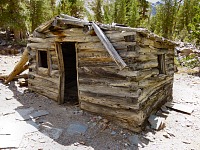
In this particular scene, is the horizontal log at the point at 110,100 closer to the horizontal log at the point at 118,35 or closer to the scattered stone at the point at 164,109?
the horizontal log at the point at 118,35

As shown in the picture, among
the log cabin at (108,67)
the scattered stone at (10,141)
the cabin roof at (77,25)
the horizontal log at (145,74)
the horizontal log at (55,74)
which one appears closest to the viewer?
the scattered stone at (10,141)

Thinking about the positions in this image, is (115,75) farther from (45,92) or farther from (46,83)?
(45,92)

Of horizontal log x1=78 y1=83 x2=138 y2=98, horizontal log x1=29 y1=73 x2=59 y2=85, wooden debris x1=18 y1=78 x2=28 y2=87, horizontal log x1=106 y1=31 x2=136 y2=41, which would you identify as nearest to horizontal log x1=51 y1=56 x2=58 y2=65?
horizontal log x1=29 y1=73 x2=59 y2=85

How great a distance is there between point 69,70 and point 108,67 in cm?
455

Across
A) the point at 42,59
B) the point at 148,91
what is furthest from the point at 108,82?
the point at 42,59

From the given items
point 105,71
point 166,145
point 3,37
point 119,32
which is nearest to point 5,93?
point 105,71

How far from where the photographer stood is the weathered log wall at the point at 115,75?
571 cm

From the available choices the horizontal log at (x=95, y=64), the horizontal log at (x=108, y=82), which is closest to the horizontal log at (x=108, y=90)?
the horizontal log at (x=108, y=82)

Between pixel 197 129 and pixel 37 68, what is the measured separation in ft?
22.2

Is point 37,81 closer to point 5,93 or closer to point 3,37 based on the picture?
point 5,93

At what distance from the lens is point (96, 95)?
6.59 meters

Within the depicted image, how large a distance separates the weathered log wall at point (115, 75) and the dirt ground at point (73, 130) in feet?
1.29

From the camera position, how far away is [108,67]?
617 cm

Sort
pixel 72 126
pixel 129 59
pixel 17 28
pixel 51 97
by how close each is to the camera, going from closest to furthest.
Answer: pixel 129 59 < pixel 72 126 < pixel 51 97 < pixel 17 28
